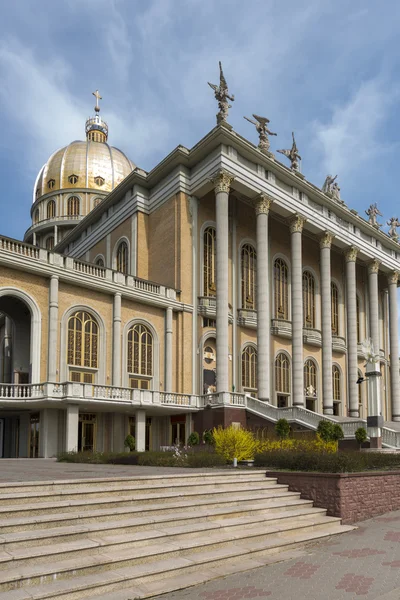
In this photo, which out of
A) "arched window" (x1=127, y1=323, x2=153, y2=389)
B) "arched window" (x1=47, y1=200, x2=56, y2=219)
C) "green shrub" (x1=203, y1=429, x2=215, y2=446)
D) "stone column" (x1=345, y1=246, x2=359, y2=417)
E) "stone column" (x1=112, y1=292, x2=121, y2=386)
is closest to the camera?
"green shrub" (x1=203, y1=429, x2=215, y2=446)

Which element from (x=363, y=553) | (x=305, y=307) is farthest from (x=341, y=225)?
(x=363, y=553)

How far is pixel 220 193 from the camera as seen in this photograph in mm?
35594

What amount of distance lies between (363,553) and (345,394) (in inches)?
1481

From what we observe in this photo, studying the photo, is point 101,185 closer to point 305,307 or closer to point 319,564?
point 305,307

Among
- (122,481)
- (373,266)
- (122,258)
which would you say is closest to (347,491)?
(122,481)

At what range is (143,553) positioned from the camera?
8.68m

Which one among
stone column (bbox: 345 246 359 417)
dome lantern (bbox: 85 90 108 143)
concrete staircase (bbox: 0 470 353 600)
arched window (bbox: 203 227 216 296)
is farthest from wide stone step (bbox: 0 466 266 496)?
dome lantern (bbox: 85 90 108 143)

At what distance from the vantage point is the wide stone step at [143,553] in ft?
24.5

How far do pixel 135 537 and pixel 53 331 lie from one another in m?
21.8

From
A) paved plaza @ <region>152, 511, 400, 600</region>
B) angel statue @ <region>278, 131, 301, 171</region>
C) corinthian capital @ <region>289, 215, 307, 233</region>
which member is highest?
angel statue @ <region>278, 131, 301, 171</region>

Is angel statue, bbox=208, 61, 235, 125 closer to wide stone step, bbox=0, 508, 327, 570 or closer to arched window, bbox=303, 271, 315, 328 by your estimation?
arched window, bbox=303, 271, 315, 328

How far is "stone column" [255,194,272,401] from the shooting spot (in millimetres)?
35438

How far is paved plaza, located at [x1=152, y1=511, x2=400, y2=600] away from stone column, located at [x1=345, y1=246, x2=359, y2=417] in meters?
34.1

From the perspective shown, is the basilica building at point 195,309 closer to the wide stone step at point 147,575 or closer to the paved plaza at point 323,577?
the wide stone step at point 147,575
